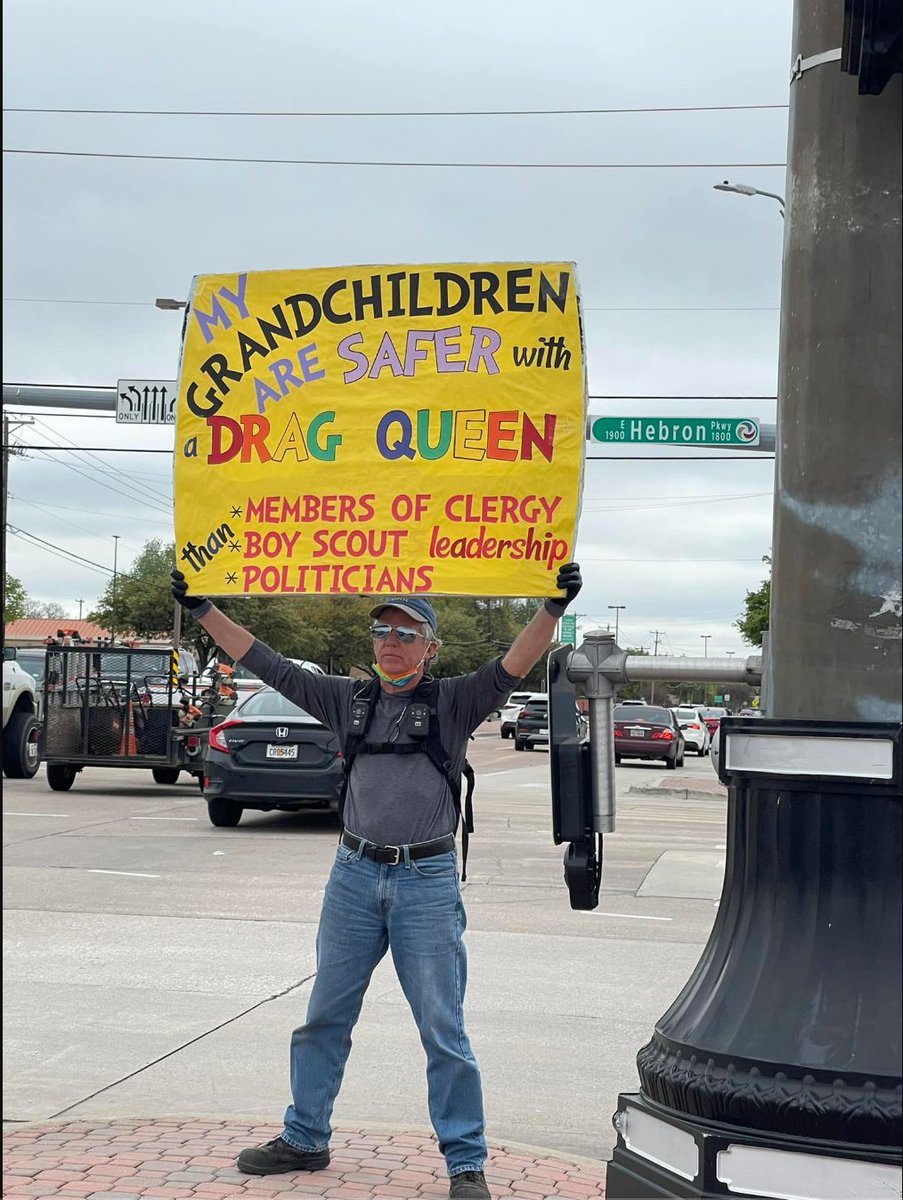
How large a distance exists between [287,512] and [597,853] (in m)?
1.61

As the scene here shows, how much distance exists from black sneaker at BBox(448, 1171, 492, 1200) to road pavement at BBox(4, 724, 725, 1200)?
17 cm

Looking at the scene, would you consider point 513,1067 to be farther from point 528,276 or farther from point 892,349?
point 892,349

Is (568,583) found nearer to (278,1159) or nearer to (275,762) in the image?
(278,1159)

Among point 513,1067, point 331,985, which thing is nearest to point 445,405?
point 331,985

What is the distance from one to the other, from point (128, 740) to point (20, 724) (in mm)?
3498

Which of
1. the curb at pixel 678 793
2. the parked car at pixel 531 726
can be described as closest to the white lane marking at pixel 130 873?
the curb at pixel 678 793

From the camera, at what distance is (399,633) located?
481 cm

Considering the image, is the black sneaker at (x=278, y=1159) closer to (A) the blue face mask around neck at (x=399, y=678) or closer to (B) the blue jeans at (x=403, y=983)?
(B) the blue jeans at (x=403, y=983)

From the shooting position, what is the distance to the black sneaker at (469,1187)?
459 cm

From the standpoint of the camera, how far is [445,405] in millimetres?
4449

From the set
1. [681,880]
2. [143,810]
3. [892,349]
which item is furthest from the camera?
[143,810]

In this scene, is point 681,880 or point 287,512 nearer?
point 287,512

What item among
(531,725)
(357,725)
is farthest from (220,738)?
(531,725)

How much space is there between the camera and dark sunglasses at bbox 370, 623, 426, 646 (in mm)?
4809
